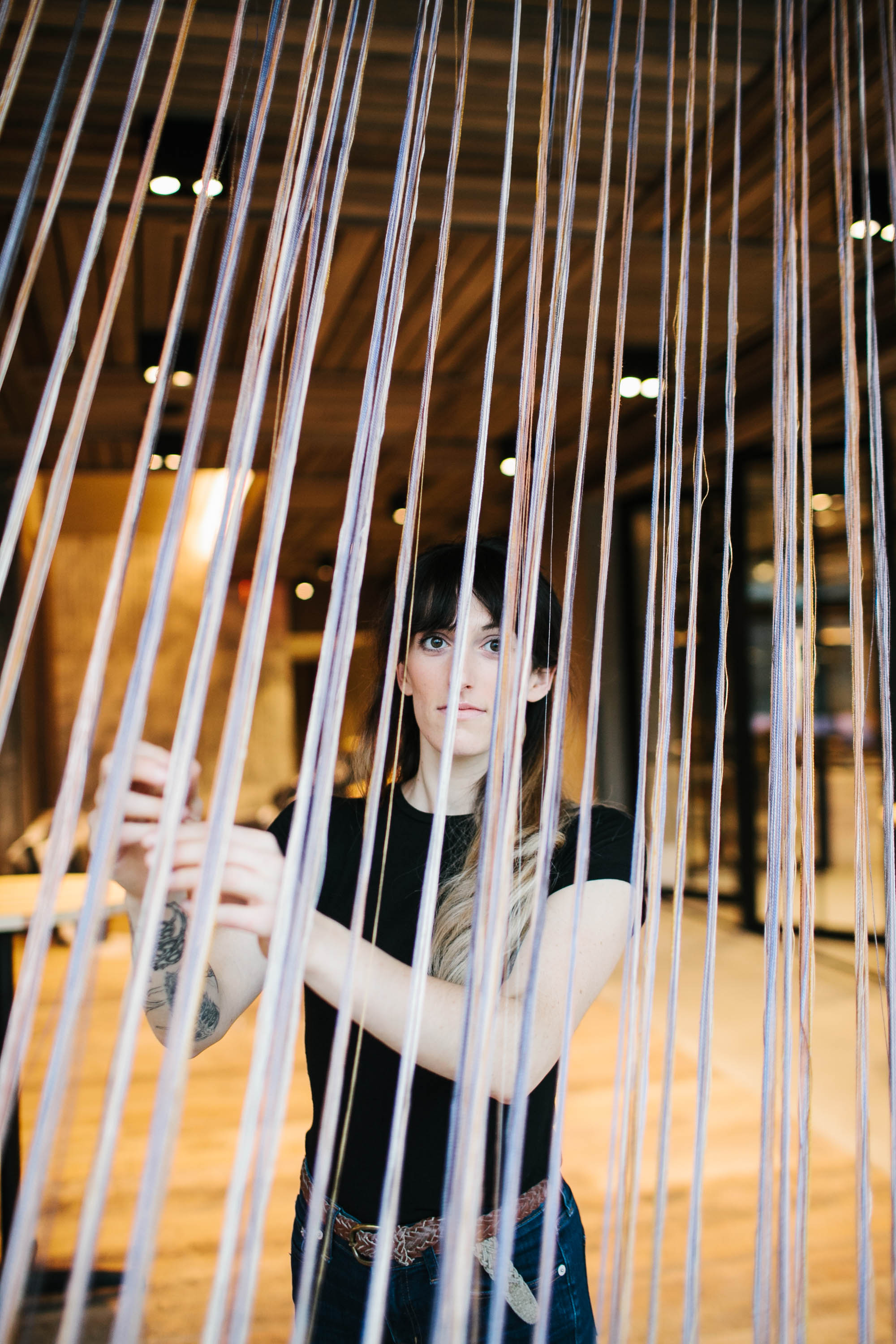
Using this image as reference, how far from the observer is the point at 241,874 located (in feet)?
1.56


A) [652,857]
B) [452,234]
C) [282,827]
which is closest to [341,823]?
[282,827]

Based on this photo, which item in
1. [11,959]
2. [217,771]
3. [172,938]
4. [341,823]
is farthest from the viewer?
[11,959]

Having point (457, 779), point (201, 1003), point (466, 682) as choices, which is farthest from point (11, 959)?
point (466, 682)

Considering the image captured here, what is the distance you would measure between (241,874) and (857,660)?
1.23 ft

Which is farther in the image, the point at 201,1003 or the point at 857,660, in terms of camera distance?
the point at 201,1003

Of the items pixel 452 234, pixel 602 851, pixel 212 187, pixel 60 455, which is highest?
pixel 452 234

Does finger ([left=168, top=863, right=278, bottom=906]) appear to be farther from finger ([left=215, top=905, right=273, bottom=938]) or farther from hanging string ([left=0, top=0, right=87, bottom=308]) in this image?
hanging string ([left=0, top=0, right=87, bottom=308])

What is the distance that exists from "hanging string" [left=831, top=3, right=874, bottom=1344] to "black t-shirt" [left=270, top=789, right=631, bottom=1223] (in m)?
0.32

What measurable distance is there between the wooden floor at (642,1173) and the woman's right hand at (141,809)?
1.20 metres

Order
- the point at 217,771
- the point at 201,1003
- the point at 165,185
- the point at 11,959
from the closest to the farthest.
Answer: the point at 217,771, the point at 201,1003, the point at 11,959, the point at 165,185

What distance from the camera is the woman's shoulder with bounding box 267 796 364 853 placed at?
1.10 metres

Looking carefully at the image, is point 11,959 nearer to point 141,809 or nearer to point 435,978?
point 435,978

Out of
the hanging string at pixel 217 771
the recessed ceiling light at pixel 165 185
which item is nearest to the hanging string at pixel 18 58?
the hanging string at pixel 217 771

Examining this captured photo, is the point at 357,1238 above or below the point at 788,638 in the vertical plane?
below
